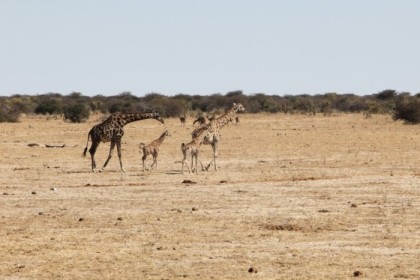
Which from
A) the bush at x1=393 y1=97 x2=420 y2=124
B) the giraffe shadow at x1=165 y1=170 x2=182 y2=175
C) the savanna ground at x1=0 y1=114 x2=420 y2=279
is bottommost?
the giraffe shadow at x1=165 y1=170 x2=182 y2=175

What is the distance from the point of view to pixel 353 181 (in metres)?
22.8

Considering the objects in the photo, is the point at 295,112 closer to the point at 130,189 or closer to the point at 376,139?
the point at 376,139

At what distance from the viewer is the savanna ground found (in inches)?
488

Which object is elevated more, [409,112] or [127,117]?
[127,117]

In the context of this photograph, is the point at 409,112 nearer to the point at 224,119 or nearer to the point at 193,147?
the point at 224,119

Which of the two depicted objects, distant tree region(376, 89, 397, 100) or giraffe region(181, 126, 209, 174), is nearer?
giraffe region(181, 126, 209, 174)

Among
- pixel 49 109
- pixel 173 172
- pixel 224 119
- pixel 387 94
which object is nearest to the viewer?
pixel 173 172

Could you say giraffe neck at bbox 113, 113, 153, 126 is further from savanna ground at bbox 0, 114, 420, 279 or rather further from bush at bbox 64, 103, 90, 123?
bush at bbox 64, 103, 90, 123

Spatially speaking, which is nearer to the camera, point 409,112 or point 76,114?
point 409,112

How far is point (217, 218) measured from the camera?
16.7 m

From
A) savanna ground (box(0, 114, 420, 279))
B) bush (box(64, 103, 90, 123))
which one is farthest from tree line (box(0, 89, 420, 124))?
savanna ground (box(0, 114, 420, 279))

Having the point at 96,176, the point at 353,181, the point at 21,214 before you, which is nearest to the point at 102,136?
the point at 96,176

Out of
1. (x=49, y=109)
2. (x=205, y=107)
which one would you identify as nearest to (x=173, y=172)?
(x=49, y=109)

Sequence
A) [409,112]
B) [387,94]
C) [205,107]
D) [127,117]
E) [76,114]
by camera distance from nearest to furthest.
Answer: [127,117] < [409,112] < [76,114] < [205,107] < [387,94]
